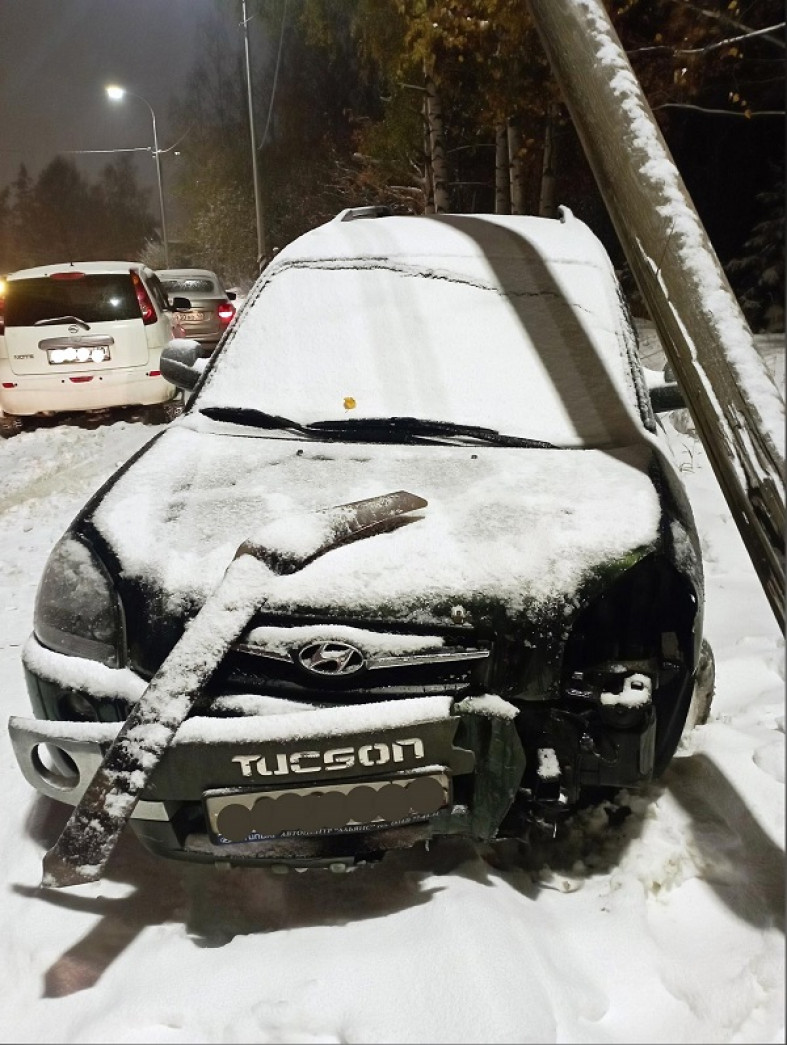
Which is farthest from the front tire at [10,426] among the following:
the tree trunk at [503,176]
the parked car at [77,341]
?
the tree trunk at [503,176]

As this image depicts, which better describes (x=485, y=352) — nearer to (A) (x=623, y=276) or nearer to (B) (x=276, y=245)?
(A) (x=623, y=276)

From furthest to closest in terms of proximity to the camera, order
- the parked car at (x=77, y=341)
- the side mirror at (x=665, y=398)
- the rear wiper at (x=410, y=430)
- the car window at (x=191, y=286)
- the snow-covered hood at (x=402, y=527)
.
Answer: the car window at (x=191, y=286) → the parked car at (x=77, y=341) → the side mirror at (x=665, y=398) → the rear wiper at (x=410, y=430) → the snow-covered hood at (x=402, y=527)

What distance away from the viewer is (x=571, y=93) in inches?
131

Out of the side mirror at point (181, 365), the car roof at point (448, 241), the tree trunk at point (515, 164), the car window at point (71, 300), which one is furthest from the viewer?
the tree trunk at point (515, 164)

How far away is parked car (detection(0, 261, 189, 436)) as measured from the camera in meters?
7.80

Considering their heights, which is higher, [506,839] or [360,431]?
[360,431]

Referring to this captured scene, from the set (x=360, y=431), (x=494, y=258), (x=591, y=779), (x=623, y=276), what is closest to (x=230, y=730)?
(x=591, y=779)

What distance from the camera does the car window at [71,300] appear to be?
790 centimetres

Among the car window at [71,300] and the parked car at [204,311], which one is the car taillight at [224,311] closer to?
the parked car at [204,311]

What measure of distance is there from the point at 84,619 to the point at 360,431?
110 cm

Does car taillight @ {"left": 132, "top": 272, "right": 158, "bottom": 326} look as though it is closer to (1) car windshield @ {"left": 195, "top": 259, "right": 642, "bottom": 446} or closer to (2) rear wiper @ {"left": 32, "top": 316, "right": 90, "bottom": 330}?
(2) rear wiper @ {"left": 32, "top": 316, "right": 90, "bottom": 330}

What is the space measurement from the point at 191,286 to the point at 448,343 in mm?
12602

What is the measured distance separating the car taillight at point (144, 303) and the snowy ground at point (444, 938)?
606cm

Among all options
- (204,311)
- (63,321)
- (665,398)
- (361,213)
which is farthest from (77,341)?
(665,398)
